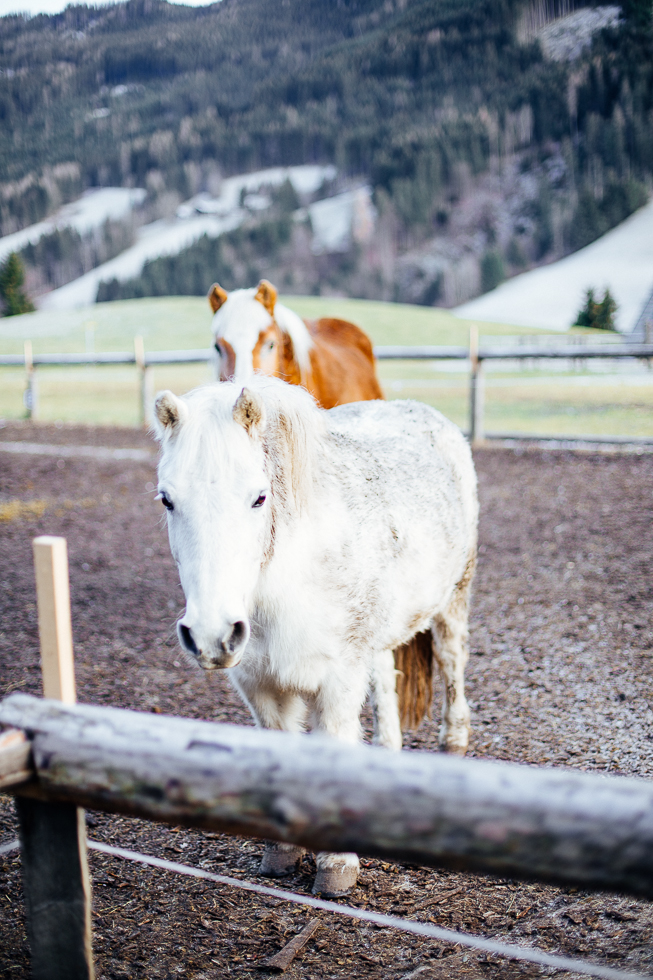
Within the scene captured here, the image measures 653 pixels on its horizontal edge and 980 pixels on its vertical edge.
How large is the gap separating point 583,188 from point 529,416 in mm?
55461

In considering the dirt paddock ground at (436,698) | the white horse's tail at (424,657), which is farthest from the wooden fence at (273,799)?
the white horse's tail at (424,657)

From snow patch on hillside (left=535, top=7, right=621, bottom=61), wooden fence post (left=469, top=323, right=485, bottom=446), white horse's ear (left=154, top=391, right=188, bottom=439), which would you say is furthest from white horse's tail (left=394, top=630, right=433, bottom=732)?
snow patch on hillside (left=535, top=7, right=621, bottom=61)

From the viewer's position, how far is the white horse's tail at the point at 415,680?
339 cm

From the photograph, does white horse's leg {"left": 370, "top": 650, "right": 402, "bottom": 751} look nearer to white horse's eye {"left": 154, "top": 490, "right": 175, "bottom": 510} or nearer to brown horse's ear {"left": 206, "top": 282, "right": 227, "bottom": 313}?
white horse's eye {"left": 154, "top": 490, "right": 175, "bottom": 510}

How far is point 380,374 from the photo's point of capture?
24.8 meters

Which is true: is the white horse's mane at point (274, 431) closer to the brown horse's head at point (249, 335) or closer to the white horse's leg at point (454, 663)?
the white horse's leg at point (454, 663)

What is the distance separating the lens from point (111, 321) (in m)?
42.0

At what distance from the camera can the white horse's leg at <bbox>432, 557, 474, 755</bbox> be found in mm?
3246

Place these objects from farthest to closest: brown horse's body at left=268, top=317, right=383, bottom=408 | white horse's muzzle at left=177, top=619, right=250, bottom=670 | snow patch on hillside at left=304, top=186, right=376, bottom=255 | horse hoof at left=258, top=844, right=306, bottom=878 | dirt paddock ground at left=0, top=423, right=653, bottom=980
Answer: snow patch on hillside at left=304, top=186, right=376, bottom=255
brown horse's body at left=268, top=317, right=383, bottom=408
horse hoof at left=258, top=844, right=306, bottom=878
dirt paddock ground at left=0, top=423, right=653, bottom=980
white horse's muzzle at left=177, top=619, right=250, bottom=670

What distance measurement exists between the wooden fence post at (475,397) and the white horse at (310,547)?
8.11 metres

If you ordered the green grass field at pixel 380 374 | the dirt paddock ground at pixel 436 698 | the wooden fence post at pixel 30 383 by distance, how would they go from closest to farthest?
the dirt paddock ground at pixel 436 698 → the green grass field at pixel 380 374 → the wooden fence post at pixel 30 383

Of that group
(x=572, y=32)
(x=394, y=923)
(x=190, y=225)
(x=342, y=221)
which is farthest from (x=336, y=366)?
(x=190, y=225)

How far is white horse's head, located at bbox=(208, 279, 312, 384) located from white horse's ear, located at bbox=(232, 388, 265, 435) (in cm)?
255

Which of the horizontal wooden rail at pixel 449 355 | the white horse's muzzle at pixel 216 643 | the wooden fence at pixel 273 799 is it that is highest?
the wooden fence at pixel 273 799
